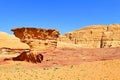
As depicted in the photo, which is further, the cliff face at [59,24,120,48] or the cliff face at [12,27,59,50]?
the cliff face at [59,24,120,48]

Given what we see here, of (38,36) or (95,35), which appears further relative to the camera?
(95,35)

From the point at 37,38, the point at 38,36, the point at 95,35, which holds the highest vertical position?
the point at 95,35

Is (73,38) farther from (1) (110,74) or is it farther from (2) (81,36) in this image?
(1) (110,74)

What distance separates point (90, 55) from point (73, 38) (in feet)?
242

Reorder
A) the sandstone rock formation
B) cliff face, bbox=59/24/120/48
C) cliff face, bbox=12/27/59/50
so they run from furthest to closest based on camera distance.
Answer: cliff face, bbox=59/24/120/48, cliff face, bbox=12/27/59/50, the sandstone rock formation

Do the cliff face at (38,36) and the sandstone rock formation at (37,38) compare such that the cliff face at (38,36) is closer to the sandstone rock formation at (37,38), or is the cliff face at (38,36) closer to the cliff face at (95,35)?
the sandstone rock formation at (37,38)

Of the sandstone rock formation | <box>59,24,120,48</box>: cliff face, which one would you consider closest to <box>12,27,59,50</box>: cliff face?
the sandstone rock formation

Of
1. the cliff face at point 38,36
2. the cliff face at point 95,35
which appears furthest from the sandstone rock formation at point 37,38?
the cliff face at point 95,35

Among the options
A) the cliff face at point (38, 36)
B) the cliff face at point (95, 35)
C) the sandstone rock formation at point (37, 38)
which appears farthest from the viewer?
the cliff face at point (95, 35)

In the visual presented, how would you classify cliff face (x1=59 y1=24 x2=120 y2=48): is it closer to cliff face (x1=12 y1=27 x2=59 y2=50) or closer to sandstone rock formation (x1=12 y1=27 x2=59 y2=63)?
sandstone rock formation (x1=12 y1=27 x2=59 y2=63)

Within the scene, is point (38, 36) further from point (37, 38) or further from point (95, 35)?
point (95, 35)

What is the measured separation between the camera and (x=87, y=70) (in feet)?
51.2

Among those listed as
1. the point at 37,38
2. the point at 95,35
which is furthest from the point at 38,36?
the point at 95,35

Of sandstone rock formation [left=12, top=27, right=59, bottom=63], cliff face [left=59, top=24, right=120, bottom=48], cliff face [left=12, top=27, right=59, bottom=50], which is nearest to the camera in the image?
sandstone rock formation [left=12, top=27, right=59, bottom=63]
